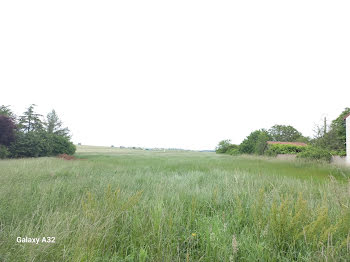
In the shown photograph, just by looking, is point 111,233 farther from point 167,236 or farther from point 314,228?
point 314,228

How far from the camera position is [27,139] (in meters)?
19.6

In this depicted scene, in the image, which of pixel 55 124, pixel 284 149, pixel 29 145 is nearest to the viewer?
pixel 284 149

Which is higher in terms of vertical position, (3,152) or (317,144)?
(317,144)

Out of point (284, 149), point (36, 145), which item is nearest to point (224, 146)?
point (284, 149)

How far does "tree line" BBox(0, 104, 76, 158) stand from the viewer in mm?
16953

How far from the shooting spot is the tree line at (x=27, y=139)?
55.6ft

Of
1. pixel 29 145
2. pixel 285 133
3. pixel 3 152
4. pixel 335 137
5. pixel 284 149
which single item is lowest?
pixel 3 152

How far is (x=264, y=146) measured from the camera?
24.4 metres

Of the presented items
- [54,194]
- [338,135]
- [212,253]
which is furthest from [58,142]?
[338,135]

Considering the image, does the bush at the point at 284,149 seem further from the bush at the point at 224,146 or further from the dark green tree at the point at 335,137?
the bush at the point at 224,146

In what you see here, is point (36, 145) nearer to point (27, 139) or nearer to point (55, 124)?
point (27, 139)

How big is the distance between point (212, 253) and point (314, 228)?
3.80 ft

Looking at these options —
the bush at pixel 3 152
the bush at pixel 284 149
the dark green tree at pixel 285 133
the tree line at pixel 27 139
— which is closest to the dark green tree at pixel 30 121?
the tree line at pixel 27 139

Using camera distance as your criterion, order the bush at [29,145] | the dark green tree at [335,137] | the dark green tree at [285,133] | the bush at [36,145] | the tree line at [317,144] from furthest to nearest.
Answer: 1. the dark green tree at [285,133]
2. the dark green tree at [335,137]
3. the bush at [36,145]
4. the bush at [29,145]
5. the tree line at [317,144]
